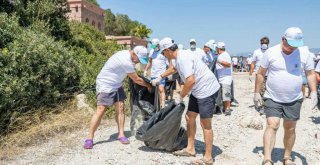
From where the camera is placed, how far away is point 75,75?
8398 mm

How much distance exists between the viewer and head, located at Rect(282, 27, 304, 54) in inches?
163

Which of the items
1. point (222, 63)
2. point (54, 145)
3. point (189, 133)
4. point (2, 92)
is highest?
point (222, 63)

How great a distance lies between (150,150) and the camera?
204 inches

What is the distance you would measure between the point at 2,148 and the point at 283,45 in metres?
4.16

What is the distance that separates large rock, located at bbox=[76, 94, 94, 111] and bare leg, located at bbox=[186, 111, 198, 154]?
10.3ft

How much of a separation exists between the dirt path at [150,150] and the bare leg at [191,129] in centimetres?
15

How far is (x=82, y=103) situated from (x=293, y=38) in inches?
186

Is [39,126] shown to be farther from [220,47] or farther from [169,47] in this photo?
[220,47]

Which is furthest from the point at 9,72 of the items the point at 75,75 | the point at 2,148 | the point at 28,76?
the point at 75,75

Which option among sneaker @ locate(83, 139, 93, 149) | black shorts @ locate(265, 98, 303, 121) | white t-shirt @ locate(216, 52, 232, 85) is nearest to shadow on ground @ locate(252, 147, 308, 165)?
black shorts @ locate(265, 98, 303, 121)

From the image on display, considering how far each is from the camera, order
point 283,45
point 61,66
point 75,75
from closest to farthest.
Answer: point 283,45 < point 61,66 < point 75,75

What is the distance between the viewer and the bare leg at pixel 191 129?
4.75m

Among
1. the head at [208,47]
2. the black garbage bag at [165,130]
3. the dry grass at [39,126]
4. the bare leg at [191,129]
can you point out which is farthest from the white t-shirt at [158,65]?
the bare leg at [191,129]

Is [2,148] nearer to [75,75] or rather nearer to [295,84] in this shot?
[75,75]
